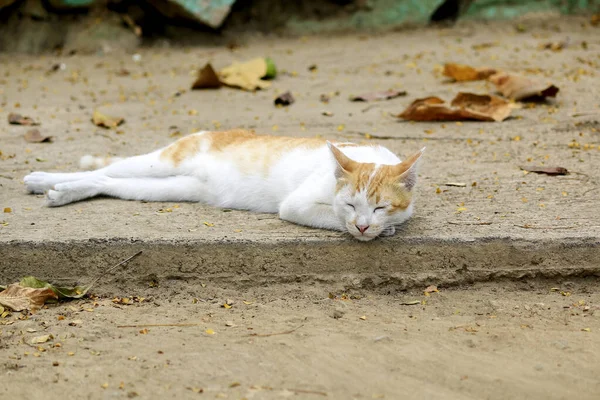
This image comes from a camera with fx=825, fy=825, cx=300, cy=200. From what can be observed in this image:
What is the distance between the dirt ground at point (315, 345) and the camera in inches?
123

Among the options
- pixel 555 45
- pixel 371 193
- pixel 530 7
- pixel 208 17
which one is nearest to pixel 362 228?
pixel 371 193

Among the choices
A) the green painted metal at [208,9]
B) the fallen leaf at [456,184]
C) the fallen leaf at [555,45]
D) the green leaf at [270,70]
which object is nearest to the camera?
the fallen leaf at [456,184]

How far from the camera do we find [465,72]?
764cm

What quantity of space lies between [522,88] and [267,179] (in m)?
3.00

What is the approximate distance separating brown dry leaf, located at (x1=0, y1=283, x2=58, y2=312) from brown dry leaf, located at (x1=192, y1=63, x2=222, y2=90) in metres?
4.09

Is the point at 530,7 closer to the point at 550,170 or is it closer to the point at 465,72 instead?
the point at 465,72

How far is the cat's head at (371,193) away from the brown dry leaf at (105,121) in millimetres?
3009

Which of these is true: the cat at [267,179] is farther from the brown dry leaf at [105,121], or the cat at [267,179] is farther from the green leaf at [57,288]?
the brown dry leaf at [105,121]

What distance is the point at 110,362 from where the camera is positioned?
3.33 meters

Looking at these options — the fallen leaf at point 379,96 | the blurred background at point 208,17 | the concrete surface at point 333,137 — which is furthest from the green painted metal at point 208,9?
the fallen leaf at point 379,96

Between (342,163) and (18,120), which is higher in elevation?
(342,163)

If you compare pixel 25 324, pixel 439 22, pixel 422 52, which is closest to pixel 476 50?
pixel 422 52

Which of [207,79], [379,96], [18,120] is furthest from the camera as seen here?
[207,79]

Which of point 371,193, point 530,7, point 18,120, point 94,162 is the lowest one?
point 18,120
